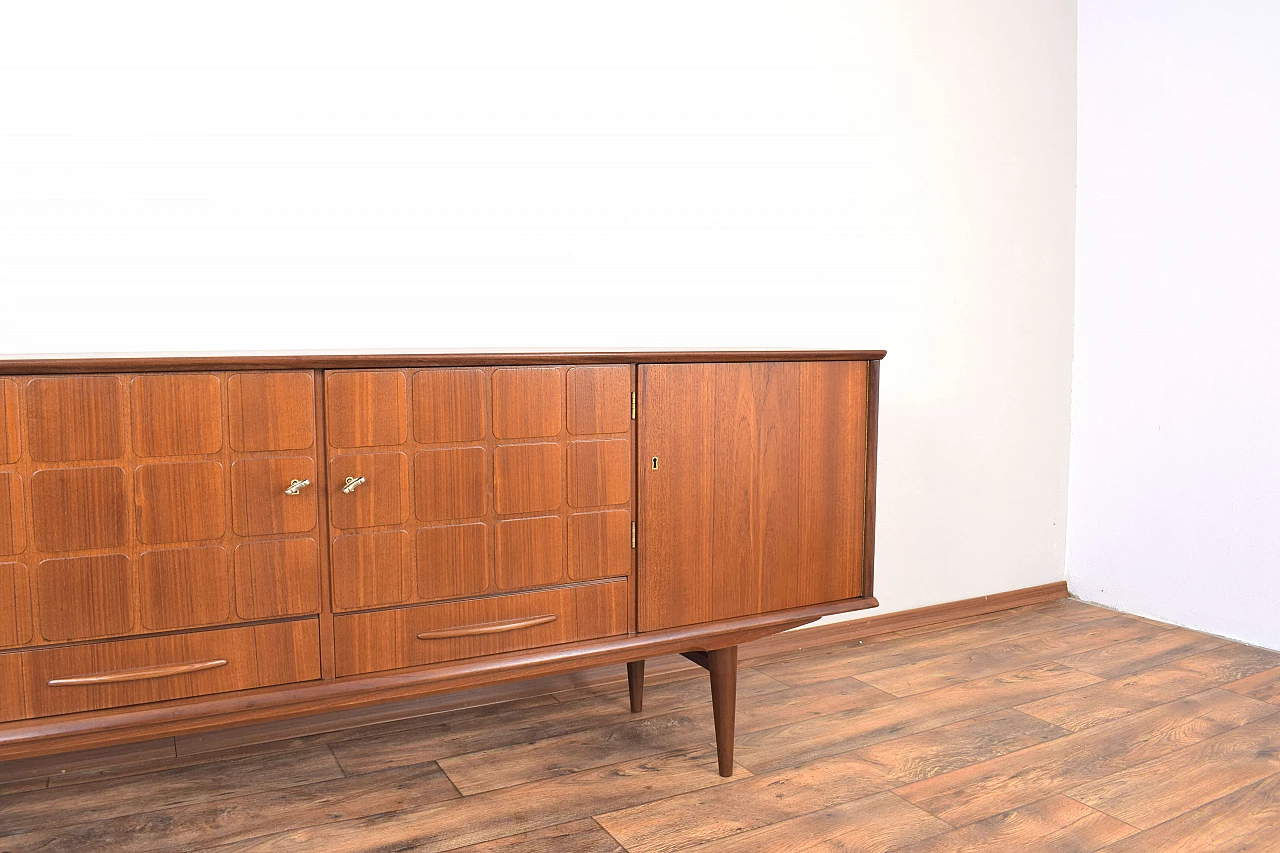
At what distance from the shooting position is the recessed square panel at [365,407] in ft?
4.49

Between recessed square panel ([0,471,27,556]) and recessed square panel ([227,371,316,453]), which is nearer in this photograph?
recessed square panel ([0,471,27,556])

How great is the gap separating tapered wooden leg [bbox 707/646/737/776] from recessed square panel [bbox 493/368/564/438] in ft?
1.82

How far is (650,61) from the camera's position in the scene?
2262 mm

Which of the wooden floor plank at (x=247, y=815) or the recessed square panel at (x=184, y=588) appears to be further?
the wooden floor plank at (x=247, y=815)

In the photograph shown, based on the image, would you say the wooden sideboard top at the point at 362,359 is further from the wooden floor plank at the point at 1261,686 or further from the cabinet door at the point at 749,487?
the wooden floor plank at the point at 1261,686

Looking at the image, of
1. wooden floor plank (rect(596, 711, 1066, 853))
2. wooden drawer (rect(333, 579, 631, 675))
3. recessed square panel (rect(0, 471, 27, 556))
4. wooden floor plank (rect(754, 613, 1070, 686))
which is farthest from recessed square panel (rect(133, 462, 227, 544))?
wooden floor plank (rect(754, 613, 1070, 686))

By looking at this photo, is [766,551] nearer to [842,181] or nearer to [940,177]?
[842,181]

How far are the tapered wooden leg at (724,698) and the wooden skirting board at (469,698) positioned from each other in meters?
0.53

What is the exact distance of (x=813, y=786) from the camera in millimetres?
1764

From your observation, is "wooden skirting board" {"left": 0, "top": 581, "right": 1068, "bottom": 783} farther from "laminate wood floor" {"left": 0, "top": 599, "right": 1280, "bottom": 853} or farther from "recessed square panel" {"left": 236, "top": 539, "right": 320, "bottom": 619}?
"recessed square panel" {"left": 236, "top": 539, "right": 320, "bottom": 619}

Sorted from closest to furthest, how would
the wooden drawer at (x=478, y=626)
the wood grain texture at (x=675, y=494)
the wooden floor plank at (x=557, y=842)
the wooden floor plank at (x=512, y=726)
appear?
1. the wooden drawer at (x=478, y=626)
2. the wooden floor plank at (x=557, y=842)
3. the wood grain texture at (x=675, y=494)
4. the wooden floor plank at (x=512, y=726)

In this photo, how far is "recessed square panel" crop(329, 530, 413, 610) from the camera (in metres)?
1.39

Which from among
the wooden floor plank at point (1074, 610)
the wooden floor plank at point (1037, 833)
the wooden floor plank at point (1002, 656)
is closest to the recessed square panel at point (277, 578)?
the wooden floor plank at point (1037, 833)

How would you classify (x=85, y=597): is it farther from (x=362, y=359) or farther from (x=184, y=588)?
(x=362, y=359)
